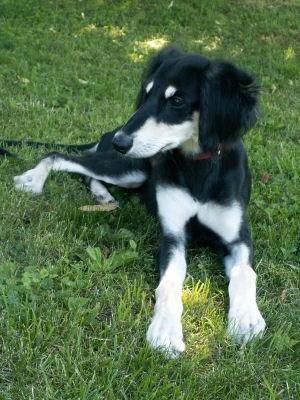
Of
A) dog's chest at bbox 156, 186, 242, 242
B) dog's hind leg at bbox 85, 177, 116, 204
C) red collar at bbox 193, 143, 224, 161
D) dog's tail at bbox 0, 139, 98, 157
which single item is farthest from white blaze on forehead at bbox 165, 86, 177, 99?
dog's tail at bbox 0, 139, 98, 157

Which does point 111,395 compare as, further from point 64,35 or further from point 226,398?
point 64,35

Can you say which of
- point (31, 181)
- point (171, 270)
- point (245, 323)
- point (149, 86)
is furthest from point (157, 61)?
point (245, 323)

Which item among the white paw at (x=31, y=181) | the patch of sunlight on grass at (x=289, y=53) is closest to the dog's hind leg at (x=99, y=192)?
the white paw at (x=31, y=181)

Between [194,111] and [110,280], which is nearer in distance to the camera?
[110,280]

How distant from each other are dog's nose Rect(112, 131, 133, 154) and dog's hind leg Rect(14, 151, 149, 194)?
1027 millimetres

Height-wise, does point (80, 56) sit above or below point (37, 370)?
below

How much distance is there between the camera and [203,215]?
3.30m

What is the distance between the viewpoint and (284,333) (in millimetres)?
2627

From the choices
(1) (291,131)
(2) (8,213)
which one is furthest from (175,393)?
(1) (291,131)

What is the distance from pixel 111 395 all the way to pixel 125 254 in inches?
40.1

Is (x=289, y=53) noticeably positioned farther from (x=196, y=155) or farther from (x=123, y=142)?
(x=123, y=142)

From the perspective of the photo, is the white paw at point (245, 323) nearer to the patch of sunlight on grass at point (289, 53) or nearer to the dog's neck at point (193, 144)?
the dog's neck at point (193, 144)

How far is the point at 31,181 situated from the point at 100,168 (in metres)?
0.52

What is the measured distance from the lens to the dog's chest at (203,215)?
10.7ft
